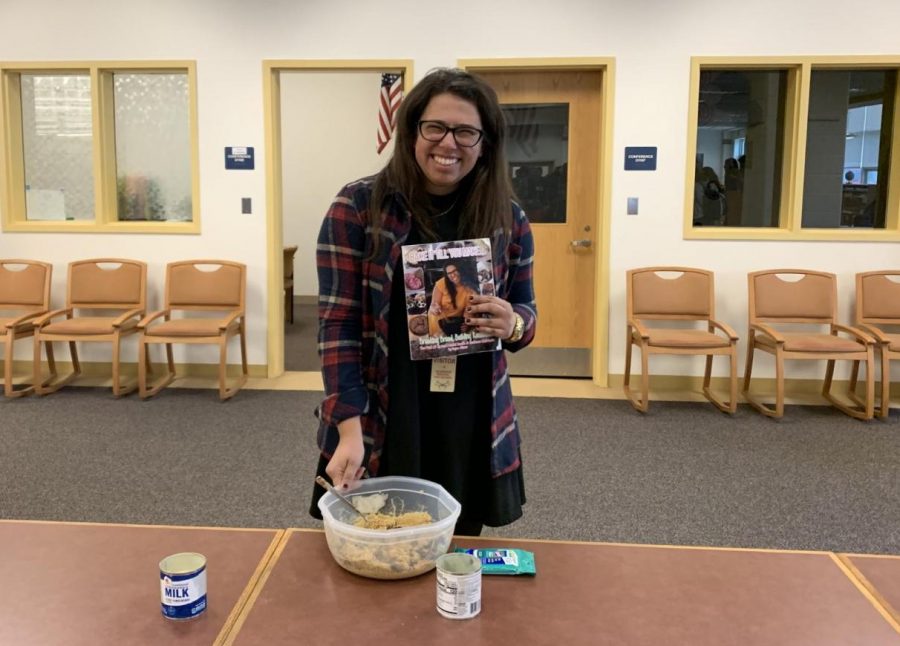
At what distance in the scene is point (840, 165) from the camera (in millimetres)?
5457

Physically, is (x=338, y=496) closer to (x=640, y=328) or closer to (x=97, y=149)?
(x=640, y=328)

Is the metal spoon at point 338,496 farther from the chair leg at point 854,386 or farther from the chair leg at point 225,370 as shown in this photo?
the chair leg at point 854,386

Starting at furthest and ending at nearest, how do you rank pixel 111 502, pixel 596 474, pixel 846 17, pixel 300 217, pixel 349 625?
pixel 300 217 → pixel 846 17 → pixel 596 474 → pixel 111 502 → pixel 349 625

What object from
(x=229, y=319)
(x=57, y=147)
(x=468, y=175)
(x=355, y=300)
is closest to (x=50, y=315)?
(x=229, y=319)

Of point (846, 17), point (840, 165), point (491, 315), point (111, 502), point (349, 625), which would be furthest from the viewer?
point (840, 165)

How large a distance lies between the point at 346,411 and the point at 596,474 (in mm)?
2537

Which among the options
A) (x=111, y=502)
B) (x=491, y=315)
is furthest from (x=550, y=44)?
(x=491, y=315)

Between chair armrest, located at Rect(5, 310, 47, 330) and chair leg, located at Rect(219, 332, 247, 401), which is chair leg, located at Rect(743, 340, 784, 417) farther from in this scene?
chair armrest, located at Rect(5, 310, 47, 330)

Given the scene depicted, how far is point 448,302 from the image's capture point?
1479 millimetres

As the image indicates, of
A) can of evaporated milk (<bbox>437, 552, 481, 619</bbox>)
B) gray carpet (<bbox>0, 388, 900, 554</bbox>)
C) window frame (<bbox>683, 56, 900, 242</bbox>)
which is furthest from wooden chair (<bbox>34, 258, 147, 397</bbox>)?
can of evaporated milk (<bbox>437, 552, 481, 619</bbox>)

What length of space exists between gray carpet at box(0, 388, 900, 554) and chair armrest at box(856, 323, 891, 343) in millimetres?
516

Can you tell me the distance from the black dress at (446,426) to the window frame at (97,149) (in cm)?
442

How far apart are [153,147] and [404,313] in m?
4.87

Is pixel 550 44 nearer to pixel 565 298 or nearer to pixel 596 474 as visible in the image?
pixel 565 298
